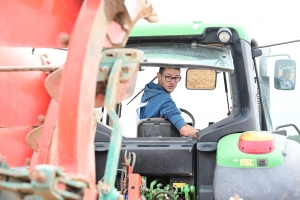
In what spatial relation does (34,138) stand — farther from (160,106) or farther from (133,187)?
(160,106)

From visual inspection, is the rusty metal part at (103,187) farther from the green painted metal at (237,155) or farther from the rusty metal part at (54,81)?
the green painted metal at (237,155)

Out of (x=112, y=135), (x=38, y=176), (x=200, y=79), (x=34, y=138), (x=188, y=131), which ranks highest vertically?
(x=200, y=79)

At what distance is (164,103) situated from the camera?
4.00m

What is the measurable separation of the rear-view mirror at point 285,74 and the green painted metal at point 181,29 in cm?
36

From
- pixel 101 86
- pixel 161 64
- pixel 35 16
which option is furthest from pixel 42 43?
pixel 161 64

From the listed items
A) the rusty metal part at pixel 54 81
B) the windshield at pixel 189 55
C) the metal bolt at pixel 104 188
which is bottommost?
the metal bolt at pixel 104 188

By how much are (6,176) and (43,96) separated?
3.19ft

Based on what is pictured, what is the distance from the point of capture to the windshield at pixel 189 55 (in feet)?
11.4

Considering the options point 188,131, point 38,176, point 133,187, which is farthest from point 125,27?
point 188,131

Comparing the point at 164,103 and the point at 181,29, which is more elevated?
the point at 181,29

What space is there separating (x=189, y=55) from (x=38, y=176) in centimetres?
236

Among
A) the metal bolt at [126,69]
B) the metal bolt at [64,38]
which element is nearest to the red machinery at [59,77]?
the metal bolt at [64,38]

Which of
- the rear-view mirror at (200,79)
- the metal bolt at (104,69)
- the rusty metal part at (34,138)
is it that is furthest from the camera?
the rear-view mirror at (200,79)

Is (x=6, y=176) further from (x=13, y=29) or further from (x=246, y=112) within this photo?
(x=246, y=112)
